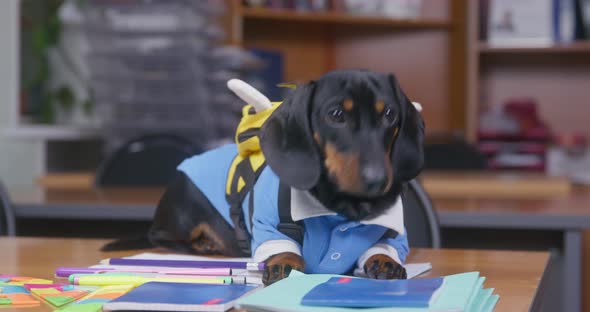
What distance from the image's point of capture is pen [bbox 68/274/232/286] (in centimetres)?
97

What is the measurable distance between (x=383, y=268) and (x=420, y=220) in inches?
23.3

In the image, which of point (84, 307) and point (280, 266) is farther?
point (280, 266)

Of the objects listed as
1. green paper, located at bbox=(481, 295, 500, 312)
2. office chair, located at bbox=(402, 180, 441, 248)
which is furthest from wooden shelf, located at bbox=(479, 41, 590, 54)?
green paper, located at bbox=(481, 295, 500, 312)

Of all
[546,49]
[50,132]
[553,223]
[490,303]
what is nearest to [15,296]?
[490,303]

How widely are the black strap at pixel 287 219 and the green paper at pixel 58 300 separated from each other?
0.26 meters

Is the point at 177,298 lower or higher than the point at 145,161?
higher

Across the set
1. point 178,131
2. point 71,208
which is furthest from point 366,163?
point 178,131

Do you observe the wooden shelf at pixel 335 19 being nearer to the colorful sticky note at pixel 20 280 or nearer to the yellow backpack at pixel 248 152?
the yellow backpack at pixel 248 152

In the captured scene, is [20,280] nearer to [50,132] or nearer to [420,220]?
[420,220]

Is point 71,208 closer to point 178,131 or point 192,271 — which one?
point 192,271

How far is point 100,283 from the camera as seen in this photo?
98 cm

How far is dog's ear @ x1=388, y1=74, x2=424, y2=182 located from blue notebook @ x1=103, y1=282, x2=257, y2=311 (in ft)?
0.74

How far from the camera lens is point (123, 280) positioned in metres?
0.98

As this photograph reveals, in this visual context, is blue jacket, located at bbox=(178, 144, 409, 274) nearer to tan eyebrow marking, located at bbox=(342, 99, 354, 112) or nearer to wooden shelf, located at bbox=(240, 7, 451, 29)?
tan eyebrow marking, located at bbox=(342, 99, 354, 112)
